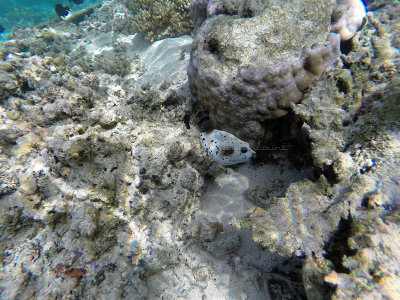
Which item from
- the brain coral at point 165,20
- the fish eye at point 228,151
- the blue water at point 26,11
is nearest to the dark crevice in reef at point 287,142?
the fish eye at point 228,151

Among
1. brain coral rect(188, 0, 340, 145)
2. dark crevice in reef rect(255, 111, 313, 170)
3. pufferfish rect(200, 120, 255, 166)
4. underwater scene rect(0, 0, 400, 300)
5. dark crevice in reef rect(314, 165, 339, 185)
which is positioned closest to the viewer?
underwater scene rect(0, 0, 400, 300)

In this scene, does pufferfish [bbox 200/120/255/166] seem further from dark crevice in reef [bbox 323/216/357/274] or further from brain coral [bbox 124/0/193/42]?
brain coral [bbox 124/0/193/42]

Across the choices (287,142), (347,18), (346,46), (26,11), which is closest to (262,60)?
(287,142)

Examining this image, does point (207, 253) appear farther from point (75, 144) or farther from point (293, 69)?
point (293, 69)

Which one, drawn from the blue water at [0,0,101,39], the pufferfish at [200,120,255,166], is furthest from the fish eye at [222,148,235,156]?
the blue water at [0,0,101,39]

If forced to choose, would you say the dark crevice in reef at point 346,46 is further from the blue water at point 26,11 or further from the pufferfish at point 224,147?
the blue water at point 26,11

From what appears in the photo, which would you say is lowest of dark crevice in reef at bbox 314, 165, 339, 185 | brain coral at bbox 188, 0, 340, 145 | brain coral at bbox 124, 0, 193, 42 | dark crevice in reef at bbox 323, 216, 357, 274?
dark crevice in reef at bbox 323, 216, 357, 274

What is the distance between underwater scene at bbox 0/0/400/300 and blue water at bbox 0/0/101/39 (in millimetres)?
24298

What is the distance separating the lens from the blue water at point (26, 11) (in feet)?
66.1

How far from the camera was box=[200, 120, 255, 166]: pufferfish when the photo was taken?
309 centimetres

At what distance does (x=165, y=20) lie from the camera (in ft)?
20.5

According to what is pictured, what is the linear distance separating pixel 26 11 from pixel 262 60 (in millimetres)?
32702

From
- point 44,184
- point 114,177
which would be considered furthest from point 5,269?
point 114,177

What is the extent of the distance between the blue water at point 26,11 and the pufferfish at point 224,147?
25.0m
